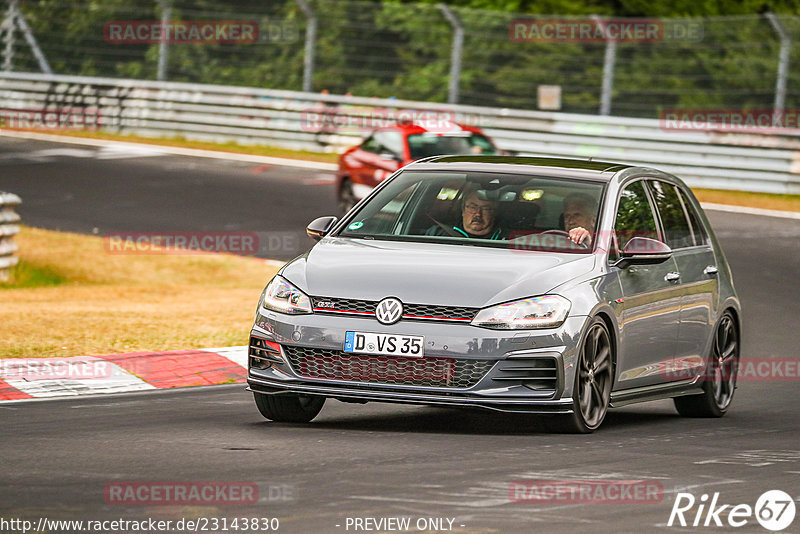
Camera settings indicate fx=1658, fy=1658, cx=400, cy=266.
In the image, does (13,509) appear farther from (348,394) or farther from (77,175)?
(77,175)

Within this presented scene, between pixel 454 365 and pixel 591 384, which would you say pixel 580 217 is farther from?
pixel 454 365

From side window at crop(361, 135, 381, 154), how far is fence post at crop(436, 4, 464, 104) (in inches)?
305

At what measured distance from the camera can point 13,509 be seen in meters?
6.46

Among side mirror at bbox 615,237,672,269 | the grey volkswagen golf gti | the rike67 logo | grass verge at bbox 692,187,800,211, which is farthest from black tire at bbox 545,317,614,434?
grass verge at bbox 692,187,800,211

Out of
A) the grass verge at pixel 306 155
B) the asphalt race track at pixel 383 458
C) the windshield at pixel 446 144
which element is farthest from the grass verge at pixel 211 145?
the asphalt race track at pixel 383 458

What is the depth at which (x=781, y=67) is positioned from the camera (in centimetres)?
2745

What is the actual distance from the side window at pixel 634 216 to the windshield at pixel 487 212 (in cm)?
21

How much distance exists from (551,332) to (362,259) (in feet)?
3.79

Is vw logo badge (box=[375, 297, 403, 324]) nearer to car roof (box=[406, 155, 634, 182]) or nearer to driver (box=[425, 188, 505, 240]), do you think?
driver (box=[425, 188, 505, 240])

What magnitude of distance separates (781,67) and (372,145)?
26.1 feet

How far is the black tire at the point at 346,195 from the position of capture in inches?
917

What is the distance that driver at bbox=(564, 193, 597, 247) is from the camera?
952 centimetres

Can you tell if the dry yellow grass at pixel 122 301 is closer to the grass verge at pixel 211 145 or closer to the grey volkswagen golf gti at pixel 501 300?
the grey volkswagen golf gti at pixel 501 300

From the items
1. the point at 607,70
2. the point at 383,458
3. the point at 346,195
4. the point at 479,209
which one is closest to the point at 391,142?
the point at 346,195
